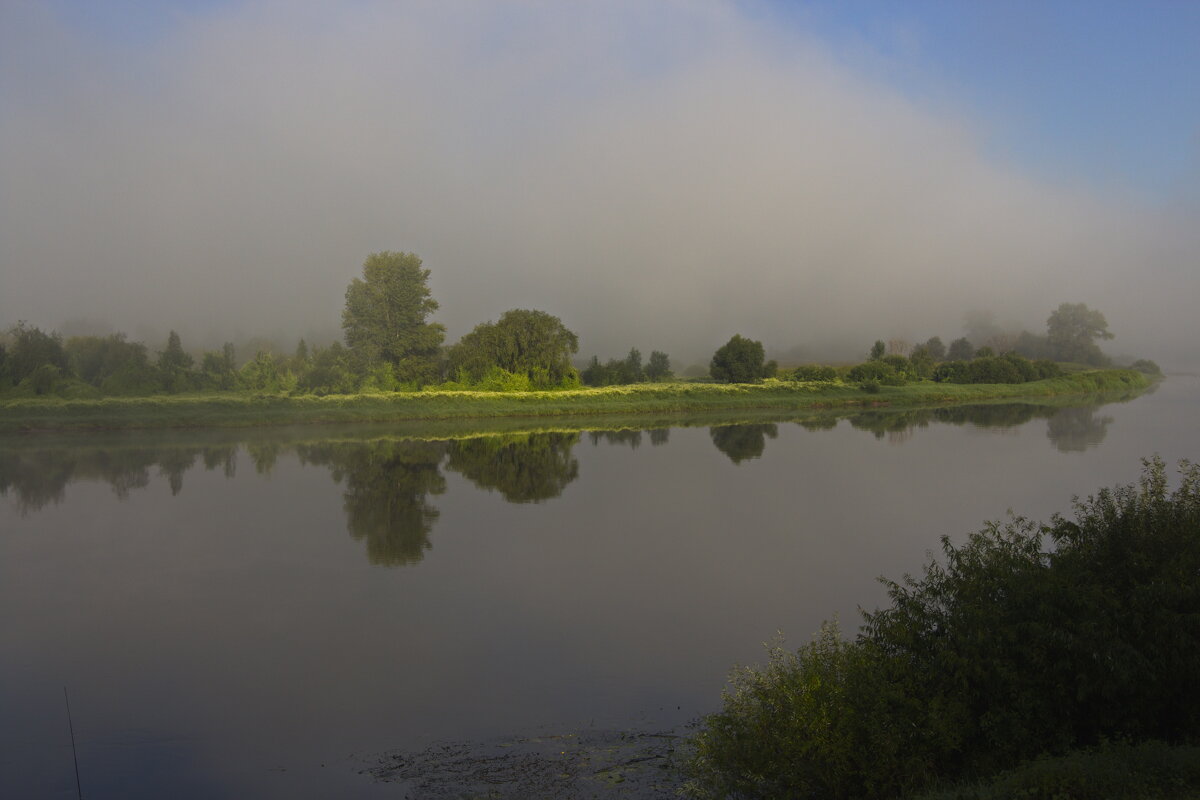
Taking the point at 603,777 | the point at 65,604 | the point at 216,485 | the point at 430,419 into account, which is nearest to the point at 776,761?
the point at 603,777

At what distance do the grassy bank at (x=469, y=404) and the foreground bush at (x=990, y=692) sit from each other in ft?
128

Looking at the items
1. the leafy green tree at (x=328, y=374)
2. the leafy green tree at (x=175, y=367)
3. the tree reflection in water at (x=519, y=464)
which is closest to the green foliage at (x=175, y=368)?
the leafy green tree at (x=175, y=367)

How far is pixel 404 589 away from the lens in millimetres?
11688

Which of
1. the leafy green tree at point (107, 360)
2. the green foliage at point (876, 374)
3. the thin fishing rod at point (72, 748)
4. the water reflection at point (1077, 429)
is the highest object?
the leafy green tree at point (107, 360)

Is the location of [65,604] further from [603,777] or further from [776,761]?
[776,761]

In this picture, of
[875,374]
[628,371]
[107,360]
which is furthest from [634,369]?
[107,360]

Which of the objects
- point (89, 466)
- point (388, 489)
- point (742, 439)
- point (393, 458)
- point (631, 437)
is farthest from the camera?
point (631, 437)

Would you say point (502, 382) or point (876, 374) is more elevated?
point (502, 382)

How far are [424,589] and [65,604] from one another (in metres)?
5.11

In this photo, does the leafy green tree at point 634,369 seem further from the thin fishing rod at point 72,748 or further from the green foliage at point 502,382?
the thin fishing rod at point 72,748

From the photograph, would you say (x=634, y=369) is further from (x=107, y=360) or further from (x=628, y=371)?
(x=107, y=360)

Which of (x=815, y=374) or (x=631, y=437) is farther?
(x=815, y=374)

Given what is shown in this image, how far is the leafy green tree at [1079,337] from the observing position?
88.2 metres

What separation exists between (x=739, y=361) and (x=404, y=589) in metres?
51.4
